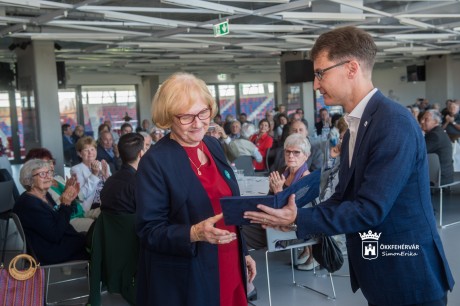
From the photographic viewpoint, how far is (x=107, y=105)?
926 inches

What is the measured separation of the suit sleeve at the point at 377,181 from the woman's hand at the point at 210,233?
258 mm

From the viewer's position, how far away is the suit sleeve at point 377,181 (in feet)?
5.36

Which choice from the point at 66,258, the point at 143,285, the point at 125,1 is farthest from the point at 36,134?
the point at 143,285

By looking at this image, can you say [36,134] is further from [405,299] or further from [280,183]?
[405,299]

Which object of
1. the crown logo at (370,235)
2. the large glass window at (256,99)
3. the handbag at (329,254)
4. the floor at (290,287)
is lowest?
the floor at (290,287)

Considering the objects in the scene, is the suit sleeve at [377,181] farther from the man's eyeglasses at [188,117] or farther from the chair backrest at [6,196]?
the chair backrest at [6,196]

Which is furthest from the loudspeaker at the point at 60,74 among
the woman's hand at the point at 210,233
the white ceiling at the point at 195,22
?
the woman's hand at the point at 210,233

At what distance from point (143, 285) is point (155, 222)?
29cm

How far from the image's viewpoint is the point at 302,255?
5.34m

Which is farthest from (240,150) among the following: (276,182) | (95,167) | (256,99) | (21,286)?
(256,99)

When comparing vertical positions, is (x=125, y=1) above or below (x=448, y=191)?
above

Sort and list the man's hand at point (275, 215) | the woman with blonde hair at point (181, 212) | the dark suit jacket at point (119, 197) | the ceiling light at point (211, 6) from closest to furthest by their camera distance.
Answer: the man's hand at point (275, 215) < the woman with blonde hair at point (181, 212) < the dark suit jacket at point (119, 197) < the ceiling light at point (211, 6)

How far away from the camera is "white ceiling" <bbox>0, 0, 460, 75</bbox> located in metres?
8.30

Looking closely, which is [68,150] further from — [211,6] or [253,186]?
[253,186]
